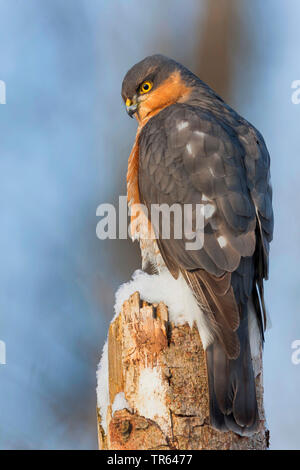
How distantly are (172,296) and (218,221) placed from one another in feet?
1.75

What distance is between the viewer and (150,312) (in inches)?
135

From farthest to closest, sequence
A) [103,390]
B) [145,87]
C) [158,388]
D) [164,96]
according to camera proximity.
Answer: [145,87] → [164,96] → [103,390] → [158,388]

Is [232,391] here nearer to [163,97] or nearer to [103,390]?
[103,390]

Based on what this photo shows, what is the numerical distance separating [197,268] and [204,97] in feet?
5.44

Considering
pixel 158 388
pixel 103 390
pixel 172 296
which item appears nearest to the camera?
pixel 158 388

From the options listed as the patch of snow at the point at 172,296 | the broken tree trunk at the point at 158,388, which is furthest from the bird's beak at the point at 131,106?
the broken tree trunk at the point at 158,388

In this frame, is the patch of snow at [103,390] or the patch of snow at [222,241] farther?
the patch of snow at [222,241]

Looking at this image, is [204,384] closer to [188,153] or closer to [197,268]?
[197,268]

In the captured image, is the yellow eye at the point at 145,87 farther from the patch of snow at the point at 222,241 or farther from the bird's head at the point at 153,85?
the patch of snow at the point at 222,241

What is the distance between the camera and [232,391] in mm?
3193

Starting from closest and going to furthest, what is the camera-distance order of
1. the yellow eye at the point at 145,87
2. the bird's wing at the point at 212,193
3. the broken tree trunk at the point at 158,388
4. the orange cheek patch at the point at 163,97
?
the broken tree trunk at the point at 158,388, the bird's wing at the point at 212,193, the orange cheek patch at the point at 163,97, the yellow eye at the point at 145,87

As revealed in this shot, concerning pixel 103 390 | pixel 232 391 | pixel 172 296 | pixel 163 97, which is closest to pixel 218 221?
pixel 172 296

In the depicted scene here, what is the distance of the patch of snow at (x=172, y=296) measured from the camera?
342cm
